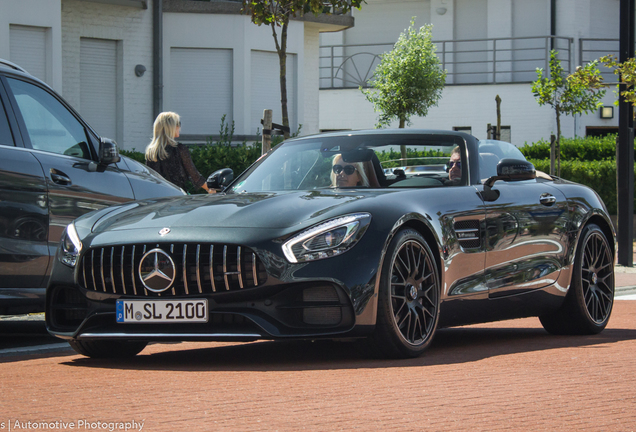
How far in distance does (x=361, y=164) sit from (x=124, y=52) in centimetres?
1690

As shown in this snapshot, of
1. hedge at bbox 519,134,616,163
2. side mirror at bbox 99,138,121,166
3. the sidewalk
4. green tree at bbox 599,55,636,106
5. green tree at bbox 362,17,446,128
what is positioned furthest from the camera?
green tree at bbox 362,17,446,128

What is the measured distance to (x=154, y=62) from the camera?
78.3 ft

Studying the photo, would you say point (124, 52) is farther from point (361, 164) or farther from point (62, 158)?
point (361, 164)

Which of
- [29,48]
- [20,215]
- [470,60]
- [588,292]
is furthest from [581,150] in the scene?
[20,215]

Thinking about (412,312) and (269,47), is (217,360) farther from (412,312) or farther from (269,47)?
(269,47)

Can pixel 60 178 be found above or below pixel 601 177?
above

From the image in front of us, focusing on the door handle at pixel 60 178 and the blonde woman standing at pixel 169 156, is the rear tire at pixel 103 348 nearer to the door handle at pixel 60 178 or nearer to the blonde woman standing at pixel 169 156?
the door handle at pixel 60 178

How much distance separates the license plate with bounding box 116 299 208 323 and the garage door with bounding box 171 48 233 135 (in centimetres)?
1905

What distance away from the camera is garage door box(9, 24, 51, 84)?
67.9ft

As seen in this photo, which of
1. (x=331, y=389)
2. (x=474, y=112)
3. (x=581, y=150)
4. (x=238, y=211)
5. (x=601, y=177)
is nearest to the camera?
(x=331, y=389)

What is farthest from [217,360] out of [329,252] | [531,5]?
[531,5]

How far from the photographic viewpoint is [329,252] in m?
5.75

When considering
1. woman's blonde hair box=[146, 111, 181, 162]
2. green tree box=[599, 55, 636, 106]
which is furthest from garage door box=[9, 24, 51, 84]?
green tree box=[599, 55, 636, 106]

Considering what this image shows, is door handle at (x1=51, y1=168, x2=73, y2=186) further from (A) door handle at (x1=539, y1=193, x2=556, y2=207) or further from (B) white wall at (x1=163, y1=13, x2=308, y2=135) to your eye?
(B) white wall at (x1=163, y1=13, x2=308, y2=135)
